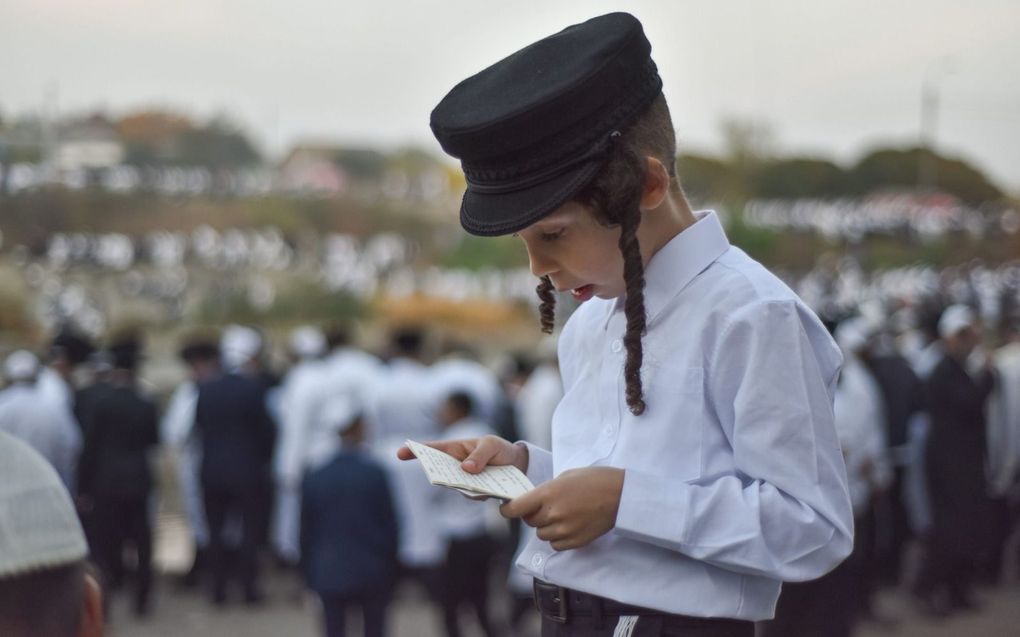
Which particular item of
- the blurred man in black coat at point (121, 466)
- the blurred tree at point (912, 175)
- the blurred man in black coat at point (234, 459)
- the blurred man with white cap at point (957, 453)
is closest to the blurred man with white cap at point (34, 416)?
the blurred man in black coat at point (121, 466)

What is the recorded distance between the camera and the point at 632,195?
68.7 inches

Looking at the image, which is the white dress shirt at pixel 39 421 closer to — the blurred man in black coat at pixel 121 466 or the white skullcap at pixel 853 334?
the blurred man in black coat at pixel 121 466

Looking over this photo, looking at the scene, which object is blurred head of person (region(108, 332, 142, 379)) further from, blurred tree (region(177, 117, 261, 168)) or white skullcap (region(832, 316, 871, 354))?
blurred tree (region(177, 117, 261, 168))

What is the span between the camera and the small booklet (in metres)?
1.70

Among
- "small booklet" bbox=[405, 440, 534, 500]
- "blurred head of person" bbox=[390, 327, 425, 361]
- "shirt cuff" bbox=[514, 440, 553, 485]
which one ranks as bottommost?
"blurred head of person" bbox=[390, 327, 425, 361]

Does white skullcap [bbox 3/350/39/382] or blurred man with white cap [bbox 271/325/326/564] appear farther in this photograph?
blurred man with white cap [bbox 271/325/326/564]

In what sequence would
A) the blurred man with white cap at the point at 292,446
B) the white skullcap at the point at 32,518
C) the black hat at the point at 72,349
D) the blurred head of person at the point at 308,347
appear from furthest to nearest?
the blurred head of person at the point at 308,347
the black hat at the point at 72,349
the blurred man with white cap at the point at 292,446
the white skullcap at the point at 32,518

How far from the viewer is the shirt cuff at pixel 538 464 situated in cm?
210

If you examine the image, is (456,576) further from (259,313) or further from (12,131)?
(259,313)

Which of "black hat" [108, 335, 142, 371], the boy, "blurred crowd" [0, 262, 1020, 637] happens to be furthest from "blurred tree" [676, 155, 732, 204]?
the boy

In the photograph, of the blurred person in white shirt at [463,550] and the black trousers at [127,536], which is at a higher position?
the blurred person in white shirt at [463,550]

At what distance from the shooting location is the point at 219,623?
8086 mm

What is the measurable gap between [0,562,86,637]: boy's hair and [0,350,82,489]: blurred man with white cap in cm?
654

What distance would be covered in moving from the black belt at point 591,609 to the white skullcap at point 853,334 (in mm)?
5826
